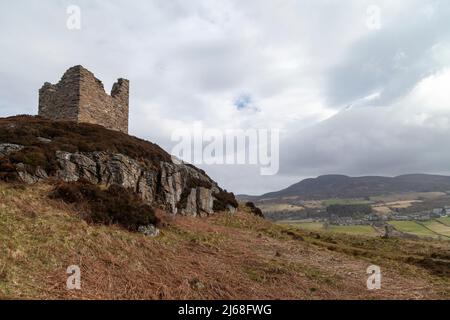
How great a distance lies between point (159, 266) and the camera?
12.2 metres

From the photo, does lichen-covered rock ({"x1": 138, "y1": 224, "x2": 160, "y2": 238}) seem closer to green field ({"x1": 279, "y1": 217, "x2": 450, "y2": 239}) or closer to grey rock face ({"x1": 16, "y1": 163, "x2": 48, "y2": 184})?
grey rock face ({"x1": 16, "y1": 163, "x2": 48, "y2": 184})

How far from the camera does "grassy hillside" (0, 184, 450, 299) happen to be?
976cm

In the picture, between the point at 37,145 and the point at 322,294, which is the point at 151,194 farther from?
the point at 322,294

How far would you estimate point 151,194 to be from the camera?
21703 millimetres

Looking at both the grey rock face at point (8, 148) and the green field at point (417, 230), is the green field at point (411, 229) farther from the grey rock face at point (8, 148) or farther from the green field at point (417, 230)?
the grey rock face at point (8, 148)

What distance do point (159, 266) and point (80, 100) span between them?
19721 mm

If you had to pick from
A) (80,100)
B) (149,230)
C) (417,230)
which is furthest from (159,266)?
(417,230)

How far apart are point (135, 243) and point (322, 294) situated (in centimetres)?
715

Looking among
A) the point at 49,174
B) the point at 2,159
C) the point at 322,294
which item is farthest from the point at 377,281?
the point at 2,159

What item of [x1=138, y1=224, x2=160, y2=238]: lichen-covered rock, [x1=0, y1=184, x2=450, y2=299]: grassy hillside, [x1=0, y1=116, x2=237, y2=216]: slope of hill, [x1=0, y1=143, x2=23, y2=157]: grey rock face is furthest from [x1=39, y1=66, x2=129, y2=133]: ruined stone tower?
[x1=138, y1=224, x2=160, y2=238]: lichen-covered rock

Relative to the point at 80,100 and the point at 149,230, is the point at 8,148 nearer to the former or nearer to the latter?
the point at 149,230

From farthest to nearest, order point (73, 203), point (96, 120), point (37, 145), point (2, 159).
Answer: point (96, 120)
point (37, 145)
point (2, 159)
point (73, 203)

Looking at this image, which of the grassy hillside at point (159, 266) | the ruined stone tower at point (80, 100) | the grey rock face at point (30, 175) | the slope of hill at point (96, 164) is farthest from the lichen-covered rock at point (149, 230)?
the ruined stone tower at point (80, 100)
